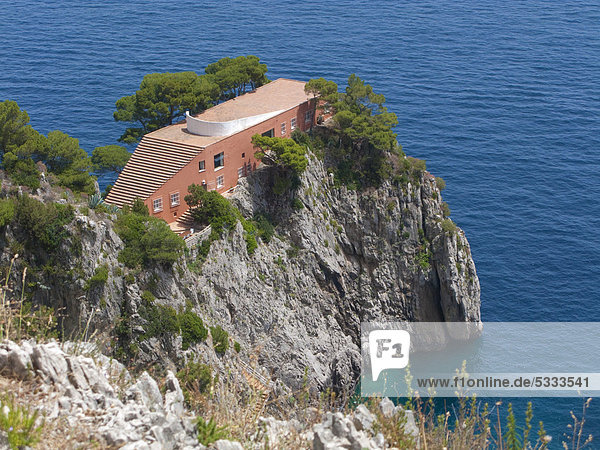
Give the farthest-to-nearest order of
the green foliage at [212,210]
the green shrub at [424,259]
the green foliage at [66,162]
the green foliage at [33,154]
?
the green shrub at [424,259], the green foliage at [212,210], the green foliage at [66,162], the green foliage at [33,154]

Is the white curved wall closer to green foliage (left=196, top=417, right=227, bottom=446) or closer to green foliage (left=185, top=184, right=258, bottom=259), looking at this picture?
green foliage (left=185, top=184, right=258, bottom=259)

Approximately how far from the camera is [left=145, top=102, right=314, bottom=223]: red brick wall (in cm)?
6394

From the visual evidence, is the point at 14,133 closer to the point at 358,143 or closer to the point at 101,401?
the point at 358,143

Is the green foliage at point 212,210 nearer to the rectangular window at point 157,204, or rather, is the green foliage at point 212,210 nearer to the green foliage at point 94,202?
the rectangular window at point 157,204

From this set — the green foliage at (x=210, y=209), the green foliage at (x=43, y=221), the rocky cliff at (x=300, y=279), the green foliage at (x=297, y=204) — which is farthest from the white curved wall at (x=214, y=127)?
the green foliage at (x=43, y=221)

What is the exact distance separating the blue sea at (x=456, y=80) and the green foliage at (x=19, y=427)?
56424 mm

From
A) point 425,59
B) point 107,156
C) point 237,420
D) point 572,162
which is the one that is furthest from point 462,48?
point 237,420

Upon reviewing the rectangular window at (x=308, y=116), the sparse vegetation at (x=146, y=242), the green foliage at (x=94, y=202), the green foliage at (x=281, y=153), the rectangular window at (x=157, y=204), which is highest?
the rectangular window at (x=308, y=116)

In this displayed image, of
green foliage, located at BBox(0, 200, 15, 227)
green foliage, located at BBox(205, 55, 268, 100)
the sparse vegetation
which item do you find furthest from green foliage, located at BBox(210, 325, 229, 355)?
green foliage, located at BBox(205, 55, 268, 100)

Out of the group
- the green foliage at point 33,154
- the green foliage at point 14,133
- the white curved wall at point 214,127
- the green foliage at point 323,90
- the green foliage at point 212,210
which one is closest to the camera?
the green foliage at point 33,154

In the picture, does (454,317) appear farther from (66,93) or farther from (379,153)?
(66,93)

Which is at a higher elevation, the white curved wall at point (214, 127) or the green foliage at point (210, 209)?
the white curved wall at point (214, 127)

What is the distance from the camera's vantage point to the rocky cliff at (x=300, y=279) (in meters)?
53.0

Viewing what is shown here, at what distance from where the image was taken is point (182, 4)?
177625mm
